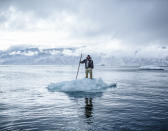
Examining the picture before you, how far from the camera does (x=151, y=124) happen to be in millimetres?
8969

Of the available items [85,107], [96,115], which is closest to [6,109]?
[85,107]

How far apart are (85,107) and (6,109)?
16.9 feet

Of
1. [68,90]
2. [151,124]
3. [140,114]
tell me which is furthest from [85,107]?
[68,90]

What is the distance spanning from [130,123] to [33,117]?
5.16 meters

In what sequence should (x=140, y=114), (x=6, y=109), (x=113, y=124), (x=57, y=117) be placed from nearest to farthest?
(x=113, y=124)
(x=57, y=117)
(x=140, y=114)
(x=6, y=109)

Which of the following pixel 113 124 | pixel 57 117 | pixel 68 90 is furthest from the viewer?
pixel 68 90

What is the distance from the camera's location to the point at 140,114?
1076 centimetres

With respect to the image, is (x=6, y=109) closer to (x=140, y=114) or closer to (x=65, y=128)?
(x=65, y=128)

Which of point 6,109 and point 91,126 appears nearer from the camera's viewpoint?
point 91,126

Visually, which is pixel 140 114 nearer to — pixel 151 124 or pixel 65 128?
pixel 151 124

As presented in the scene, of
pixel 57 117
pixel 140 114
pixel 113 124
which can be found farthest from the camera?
pixel 140 114

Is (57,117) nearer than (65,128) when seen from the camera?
No

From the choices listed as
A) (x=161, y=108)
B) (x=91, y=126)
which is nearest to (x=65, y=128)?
(x=91, y=126)

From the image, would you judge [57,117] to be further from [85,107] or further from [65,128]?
[85,107]
